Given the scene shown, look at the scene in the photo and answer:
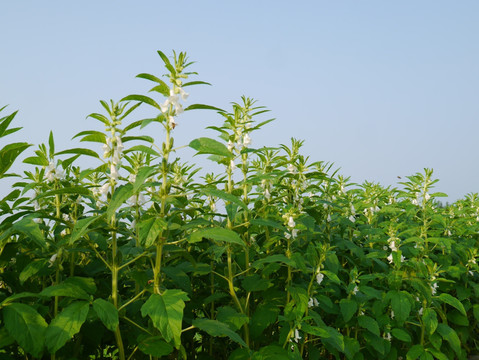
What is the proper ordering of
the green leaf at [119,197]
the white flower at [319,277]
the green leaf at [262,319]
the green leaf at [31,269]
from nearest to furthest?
the green leaf at [119,197], the green leaf at [31,269], the green leaf at [262,319], the white flower at [319,277]

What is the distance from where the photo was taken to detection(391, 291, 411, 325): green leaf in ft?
13.9

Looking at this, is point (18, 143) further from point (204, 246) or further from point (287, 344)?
point (287, 344)

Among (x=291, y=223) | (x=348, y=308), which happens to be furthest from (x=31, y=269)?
(x=348, y=308)

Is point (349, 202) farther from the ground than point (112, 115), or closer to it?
farther from the ground

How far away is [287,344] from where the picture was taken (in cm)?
383

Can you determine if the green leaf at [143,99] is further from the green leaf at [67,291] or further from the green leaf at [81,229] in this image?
the green leaf at [67,291]

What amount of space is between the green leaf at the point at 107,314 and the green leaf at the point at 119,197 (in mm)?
492

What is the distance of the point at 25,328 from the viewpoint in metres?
2.56

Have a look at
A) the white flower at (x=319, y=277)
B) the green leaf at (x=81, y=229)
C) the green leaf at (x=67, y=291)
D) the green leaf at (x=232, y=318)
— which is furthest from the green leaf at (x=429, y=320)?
the green leaf at (x=81, y=229)

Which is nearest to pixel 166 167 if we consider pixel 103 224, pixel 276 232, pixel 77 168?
pixel 103 224

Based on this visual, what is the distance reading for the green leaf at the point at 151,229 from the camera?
2.57 metres

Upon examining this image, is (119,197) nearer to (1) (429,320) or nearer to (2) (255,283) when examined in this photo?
(2) (255,283)

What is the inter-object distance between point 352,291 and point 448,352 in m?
1.99

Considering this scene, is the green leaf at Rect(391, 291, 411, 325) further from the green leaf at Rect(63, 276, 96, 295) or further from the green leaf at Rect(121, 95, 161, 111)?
the green leaf at Rect(121, 95, 161, 111)
